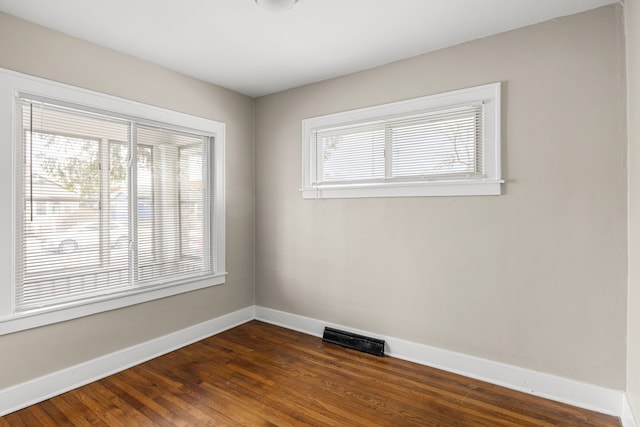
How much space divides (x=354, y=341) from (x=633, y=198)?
2295 millimetres

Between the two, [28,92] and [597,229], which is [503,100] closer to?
[597,229]

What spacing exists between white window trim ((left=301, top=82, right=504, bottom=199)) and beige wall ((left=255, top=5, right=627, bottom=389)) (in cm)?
7

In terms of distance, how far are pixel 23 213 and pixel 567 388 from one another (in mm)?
3836

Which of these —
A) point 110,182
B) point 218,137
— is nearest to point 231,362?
point 110,182

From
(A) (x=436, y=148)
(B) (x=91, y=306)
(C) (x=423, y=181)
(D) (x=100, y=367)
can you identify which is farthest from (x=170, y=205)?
(A) (x=436, y=148)

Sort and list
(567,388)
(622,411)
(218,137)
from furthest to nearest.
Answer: (218,137)
(567,388)
(622,411)

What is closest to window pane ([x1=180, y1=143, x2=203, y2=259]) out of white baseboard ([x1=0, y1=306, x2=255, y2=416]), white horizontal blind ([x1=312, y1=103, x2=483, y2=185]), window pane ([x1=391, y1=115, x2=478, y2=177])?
white baseboard ([x1=0, y1=306, x2=255, y2=416])

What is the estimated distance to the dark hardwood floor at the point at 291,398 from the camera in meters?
2.15

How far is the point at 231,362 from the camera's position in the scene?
116 inches

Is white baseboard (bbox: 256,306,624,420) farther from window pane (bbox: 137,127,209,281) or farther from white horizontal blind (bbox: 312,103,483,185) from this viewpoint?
window pane (bbox: 137,127,209,281)

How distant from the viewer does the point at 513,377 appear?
251 centimetres

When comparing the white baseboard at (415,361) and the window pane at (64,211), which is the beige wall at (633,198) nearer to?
the white baseboard at (415,361)

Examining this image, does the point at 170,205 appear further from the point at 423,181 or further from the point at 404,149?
the point at 423,181

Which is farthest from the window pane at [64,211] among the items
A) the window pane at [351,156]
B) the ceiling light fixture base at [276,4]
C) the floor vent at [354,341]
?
the floor vent at [354,341]
